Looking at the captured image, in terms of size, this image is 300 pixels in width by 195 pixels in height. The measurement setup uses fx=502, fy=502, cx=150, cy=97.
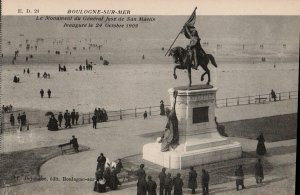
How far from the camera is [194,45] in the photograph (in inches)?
589

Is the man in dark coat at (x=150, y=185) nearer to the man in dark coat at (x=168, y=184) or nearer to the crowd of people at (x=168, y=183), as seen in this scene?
the crowd of people at (x=168, y=183)

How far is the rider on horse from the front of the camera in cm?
1492

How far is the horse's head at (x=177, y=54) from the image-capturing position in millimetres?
15070

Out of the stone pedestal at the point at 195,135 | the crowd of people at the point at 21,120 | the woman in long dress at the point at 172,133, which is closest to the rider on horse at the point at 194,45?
the stone pedestal at the point at 195,135

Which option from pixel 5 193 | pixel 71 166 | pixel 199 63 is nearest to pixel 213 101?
pixel 199 63

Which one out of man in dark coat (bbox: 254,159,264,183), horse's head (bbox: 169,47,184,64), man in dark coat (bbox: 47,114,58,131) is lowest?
man in dark coat (bbox: 254,159,264,183)

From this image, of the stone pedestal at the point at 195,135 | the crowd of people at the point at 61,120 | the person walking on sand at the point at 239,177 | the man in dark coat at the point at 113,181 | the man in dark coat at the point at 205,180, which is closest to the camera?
the man in dark coat at the point at 205,180

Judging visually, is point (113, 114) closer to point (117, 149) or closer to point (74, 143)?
point (117, 149)

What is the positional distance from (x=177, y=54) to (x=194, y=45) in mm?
577

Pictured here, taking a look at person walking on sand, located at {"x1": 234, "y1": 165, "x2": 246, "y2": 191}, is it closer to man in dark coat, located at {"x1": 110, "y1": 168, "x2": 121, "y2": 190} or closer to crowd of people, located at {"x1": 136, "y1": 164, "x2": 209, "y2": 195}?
crowd of people, located at {"x1": 136, "y1": 164, "x2": 209, "y2": 195}

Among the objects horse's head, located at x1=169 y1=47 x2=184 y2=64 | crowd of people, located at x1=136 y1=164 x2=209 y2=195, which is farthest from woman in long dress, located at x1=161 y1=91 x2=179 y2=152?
crowd of people, located at x1=136 y1=164 x2=209 y2=195

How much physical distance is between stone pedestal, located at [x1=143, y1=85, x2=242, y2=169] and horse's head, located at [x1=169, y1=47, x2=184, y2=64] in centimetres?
88

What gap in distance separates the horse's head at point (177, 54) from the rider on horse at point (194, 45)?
0.27 meters

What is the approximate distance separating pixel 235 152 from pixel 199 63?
2997 millimetres
